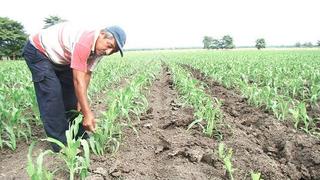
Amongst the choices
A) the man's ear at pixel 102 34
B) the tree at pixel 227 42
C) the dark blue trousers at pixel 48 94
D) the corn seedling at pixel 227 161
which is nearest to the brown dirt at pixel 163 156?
the corn seedling at pixel 227 161

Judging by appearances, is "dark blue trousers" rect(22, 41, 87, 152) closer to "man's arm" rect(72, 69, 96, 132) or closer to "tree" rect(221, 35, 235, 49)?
"man's arm" rect(72, 69, 96, 132)

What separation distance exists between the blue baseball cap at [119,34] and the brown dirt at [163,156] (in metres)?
0.96

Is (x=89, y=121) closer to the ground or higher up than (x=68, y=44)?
closer to the ground

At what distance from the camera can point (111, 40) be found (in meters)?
3.08

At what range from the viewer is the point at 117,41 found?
3.04 meters

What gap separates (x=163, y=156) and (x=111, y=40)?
1159 millimetres

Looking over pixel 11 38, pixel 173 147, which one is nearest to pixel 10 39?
pixel 11 38

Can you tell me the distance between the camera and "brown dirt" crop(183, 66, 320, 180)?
10.5ft

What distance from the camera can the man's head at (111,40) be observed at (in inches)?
120

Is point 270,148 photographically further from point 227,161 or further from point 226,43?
point 226,43

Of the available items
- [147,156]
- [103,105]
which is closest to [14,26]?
[103,105]

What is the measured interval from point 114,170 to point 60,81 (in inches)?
50.7

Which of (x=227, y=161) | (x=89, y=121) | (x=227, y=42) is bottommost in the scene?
(x=227, y=42)

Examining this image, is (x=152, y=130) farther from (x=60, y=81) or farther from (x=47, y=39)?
(x=47, y=39)
